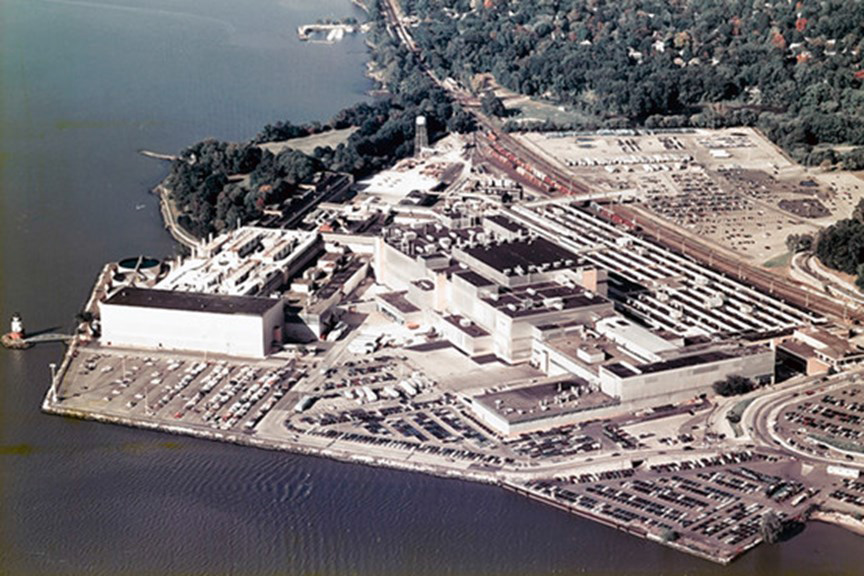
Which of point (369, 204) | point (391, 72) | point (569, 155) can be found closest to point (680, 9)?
point (391, 72)

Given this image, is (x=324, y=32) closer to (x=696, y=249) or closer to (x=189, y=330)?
(x=696, y=249)

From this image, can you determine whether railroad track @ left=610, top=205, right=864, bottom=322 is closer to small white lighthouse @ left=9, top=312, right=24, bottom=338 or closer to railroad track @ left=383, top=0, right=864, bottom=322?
railroad track @ left=383, top=0, right=864, bottom=322

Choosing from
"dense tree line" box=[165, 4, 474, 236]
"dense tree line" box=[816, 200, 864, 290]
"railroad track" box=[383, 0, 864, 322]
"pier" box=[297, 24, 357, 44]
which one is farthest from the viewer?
"pier" box=[297, 24, 357, 44]

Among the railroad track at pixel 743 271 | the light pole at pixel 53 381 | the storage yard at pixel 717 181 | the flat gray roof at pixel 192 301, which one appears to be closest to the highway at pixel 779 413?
the railroad track at pixel 743 271

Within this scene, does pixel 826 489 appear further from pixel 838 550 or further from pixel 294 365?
pixel 294 365

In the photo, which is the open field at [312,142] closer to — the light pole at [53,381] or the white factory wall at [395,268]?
the white factory wall at [395,268]

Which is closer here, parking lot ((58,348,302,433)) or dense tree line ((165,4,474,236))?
parking lot ((58,348,302,433))

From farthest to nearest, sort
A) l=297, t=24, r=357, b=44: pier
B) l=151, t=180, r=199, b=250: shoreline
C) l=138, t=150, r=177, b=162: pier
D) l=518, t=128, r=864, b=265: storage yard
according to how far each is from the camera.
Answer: l=297, t=24, r=357, b=44: pier
l=138, t=150, r=177, b=162: pier
l=518, t=128, r=864, b=265: storage yard
l=151, t=180, r=199, b=250: shoreline

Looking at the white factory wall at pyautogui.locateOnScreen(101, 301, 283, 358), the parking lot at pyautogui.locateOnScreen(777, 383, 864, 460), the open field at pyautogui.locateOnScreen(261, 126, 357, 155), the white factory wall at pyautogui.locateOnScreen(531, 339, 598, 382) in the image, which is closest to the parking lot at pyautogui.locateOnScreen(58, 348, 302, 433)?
the white factory wall at pyautogui.locateOnScreen(101, 301, 283, 358)

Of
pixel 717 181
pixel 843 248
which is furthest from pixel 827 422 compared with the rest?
pixel 717 181
